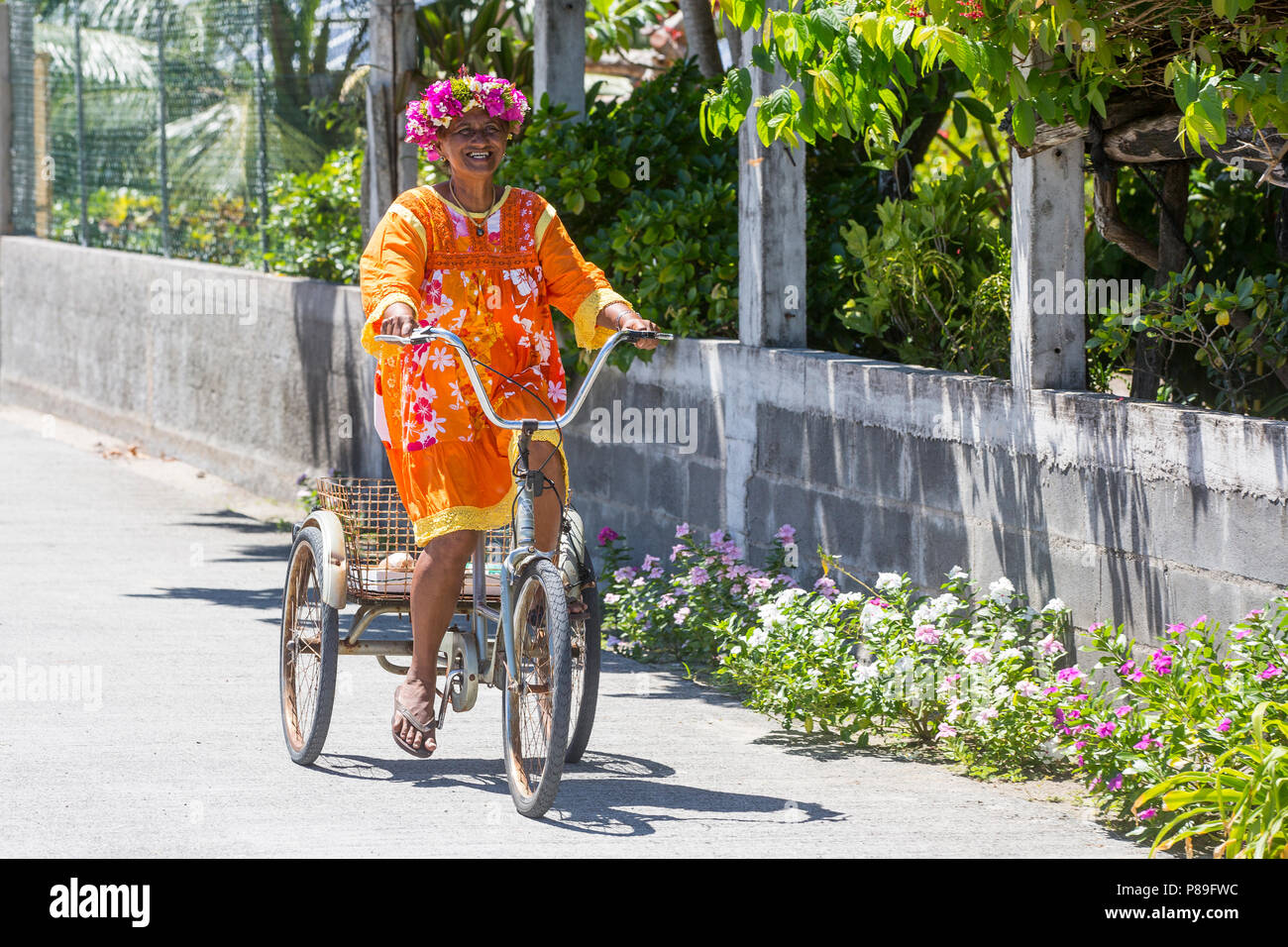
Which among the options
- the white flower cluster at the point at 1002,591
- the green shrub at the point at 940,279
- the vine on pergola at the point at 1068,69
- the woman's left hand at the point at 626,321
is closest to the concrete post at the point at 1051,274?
the vine on pergola at the point at 1068,69

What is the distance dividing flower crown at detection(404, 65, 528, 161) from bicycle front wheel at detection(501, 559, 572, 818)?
1.36 meters

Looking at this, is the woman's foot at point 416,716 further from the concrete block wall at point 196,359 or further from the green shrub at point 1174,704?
the concrete block wall at point 196,359

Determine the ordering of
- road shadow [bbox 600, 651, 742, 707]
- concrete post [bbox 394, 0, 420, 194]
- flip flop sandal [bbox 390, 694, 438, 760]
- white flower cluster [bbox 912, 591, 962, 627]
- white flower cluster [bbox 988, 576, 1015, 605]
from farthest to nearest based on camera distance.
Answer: concrete post [bbox 394, 0, 420, 194] → road shadow [bbox 600, 651, 742, 707] → white flower cluster [bbox 912, 591, 962, 627] → white flower cluster [bbox 988, 576, 1015, 605] → flip flop sandal [bbox 390, 694, 438, 760]

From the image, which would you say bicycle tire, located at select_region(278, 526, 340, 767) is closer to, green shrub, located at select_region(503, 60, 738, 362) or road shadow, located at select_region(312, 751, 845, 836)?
road shadow, located at select_region(312, 751, 845, 836)

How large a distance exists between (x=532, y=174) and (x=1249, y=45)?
4127 millimetres

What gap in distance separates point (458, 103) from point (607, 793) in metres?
2.08

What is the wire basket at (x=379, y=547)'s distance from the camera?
607 centimetres

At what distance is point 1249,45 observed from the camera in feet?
19.0

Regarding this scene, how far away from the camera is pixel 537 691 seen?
5.43 metres

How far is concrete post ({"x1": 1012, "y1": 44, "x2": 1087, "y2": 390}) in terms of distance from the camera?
651 cm

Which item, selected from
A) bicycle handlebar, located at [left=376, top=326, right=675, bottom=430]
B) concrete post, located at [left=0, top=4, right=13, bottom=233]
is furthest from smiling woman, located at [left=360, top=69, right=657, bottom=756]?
concrete post, located at [left=0, top=4, right=13, bottom=233]

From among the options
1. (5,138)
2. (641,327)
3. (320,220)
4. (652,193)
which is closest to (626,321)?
(641,327)

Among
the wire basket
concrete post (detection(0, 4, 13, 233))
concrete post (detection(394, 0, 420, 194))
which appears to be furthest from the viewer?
concrete post (detection(0, 4, 13, 233))
